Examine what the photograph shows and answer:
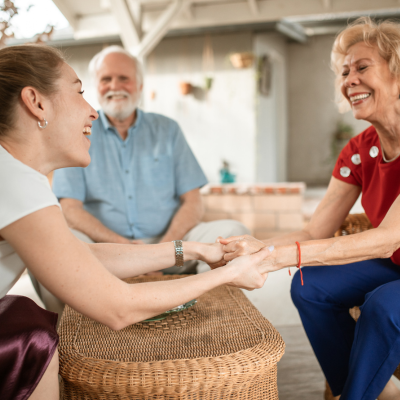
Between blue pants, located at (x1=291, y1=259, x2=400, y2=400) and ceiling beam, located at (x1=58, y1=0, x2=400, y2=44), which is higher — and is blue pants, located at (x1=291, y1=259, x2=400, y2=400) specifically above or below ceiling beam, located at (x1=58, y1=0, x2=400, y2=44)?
below

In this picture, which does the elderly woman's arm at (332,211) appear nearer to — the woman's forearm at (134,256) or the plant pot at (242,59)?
the woman's forearm at (134,256)

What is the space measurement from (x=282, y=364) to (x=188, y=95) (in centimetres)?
527

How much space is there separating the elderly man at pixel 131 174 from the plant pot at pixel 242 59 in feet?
12.8

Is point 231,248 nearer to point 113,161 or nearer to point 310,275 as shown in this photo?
point 310,275

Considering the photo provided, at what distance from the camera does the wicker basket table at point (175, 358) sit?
0.97m

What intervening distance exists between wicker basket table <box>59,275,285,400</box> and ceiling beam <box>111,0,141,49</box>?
4089 millimetres

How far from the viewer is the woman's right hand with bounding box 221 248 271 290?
1247 millimetres

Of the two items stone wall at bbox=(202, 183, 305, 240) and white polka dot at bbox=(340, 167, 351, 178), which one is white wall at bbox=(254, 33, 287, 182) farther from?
white polka dot at bbox=(340, 167, 351, 178)

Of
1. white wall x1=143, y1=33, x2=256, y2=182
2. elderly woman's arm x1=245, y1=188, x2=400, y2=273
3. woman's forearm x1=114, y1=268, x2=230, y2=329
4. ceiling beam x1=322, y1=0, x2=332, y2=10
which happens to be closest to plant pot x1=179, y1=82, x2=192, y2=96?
white wall x1=143, y1=33, x2=256, y2=182

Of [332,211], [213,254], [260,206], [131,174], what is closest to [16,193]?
[213,254]

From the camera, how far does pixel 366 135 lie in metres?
1.78

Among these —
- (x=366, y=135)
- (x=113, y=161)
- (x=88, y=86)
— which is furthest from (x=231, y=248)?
(x=88, y=86)

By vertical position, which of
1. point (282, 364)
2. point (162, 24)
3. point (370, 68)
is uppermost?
point (162, 24)

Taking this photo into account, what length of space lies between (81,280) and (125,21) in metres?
4.34
